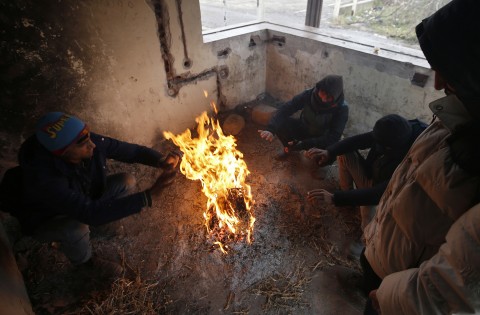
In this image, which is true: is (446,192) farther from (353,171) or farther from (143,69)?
(143,69)

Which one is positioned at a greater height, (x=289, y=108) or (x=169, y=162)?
(x=169, y=162)

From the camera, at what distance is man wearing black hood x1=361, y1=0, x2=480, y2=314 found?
1.43 metres

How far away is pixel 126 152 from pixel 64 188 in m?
1.05

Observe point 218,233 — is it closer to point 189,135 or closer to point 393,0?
point 189,135

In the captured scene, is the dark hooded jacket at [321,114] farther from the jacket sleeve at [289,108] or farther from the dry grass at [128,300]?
the dry grass at [128,300]

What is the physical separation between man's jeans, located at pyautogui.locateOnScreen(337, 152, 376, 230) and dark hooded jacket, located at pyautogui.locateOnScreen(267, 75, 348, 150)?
0.69m

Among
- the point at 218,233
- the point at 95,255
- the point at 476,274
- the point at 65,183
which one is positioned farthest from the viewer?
the point at 218,233

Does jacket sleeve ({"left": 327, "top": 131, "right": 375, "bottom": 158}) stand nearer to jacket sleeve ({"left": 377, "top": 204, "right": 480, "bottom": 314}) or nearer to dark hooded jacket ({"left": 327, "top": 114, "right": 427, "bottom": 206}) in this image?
dark hooded jacket ({"left": 327, "top": 114, "right": 427, "bottom": 206})

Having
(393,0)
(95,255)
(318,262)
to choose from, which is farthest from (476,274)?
(393,0)

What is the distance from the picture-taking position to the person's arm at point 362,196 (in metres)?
3.48

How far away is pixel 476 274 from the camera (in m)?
1.37

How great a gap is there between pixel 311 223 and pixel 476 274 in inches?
124

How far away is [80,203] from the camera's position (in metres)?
3.10

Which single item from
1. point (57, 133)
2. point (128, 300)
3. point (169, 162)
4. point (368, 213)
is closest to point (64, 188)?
point (57, 133)
